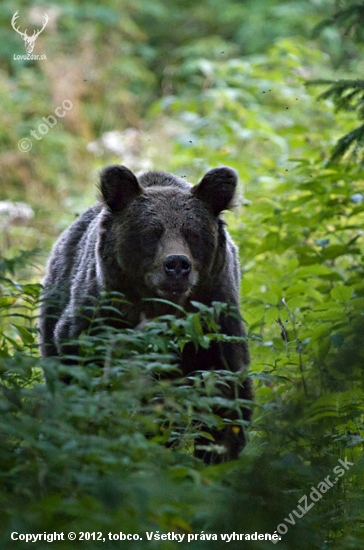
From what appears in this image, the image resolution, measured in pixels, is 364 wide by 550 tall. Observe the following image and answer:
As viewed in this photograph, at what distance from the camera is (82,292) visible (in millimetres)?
5773

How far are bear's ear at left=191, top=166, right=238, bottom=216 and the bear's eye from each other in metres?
0.33

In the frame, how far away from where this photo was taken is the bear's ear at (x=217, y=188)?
566 centimetres

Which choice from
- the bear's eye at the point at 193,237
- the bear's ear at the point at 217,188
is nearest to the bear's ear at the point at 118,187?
the bear's ear at the point at 217,188

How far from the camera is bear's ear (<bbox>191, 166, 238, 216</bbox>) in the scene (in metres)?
5.66

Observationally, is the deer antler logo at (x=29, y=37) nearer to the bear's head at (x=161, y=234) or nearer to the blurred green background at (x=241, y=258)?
the blurred green background at (x=241, y=258)

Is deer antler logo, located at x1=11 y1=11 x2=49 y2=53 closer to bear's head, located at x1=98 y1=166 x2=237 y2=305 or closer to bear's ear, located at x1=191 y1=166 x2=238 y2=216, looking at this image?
bear's head, located at x1=98 y1=166 x2=237 y2=305

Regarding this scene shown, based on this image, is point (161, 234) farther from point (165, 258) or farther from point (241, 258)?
point (241, 258)

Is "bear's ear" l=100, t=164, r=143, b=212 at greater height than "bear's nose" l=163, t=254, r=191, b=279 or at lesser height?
greater

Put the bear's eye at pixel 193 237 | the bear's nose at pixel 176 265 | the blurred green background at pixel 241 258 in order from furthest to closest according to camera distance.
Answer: the bear's eye at pixel 193 237 → the bear's nose at pixel 176 265 → the blurred green background at pixel 241 258

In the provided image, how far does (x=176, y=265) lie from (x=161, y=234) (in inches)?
15.0

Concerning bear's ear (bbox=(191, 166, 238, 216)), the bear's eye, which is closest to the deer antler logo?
bear's ear (bbox=(191, 166, 238, 216))

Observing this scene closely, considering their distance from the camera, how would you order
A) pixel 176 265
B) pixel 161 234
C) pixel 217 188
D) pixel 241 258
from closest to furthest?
1. pixel 176 265
2. pixel 161 234
3. pixel 217 188
4. pixel 241 258

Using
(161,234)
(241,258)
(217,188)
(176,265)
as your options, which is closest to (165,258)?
(176,265)

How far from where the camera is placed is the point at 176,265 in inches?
Result: 203
